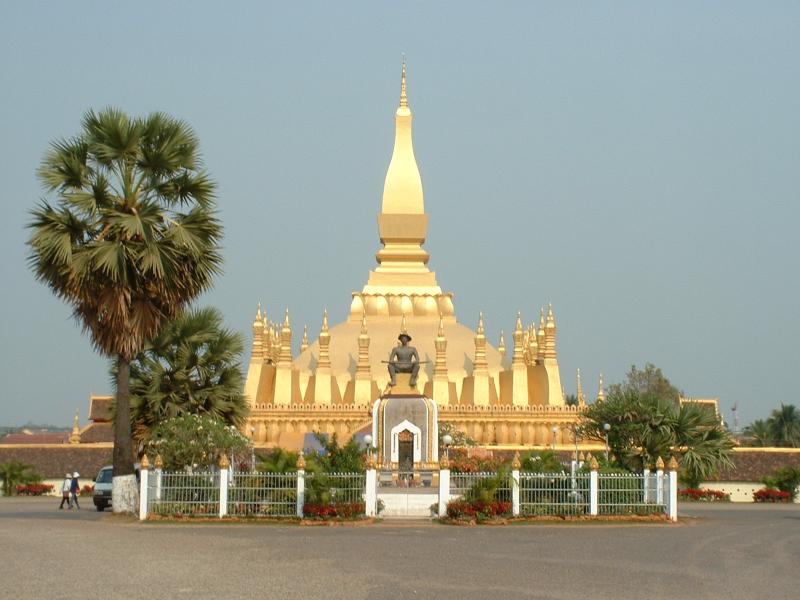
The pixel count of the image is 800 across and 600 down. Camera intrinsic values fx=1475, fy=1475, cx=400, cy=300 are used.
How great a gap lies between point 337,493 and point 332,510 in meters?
0.45

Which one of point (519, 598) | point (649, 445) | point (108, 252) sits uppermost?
point (108, 252)

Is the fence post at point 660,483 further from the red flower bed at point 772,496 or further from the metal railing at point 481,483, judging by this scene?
the red flower bed at point 772,496

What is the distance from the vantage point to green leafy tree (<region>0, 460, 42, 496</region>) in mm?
46875

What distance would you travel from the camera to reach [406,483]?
3334 centimetres

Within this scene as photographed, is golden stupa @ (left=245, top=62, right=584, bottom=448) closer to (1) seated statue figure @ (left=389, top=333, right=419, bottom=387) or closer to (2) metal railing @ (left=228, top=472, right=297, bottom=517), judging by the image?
(1) seated statue figure @ (left=389, top=333, right=419, bottom=387)

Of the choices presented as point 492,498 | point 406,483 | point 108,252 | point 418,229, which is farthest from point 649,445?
point 418,229

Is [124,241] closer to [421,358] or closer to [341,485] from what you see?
[341,485]

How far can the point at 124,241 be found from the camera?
1083 inches

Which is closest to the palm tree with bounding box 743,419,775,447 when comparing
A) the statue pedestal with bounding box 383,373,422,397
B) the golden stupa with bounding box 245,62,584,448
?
the golden stupa with bounding box 245,62,584,448

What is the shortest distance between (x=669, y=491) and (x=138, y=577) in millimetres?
14435

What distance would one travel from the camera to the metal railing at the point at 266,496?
27188 mm

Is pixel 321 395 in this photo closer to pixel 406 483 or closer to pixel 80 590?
pixel 406 483

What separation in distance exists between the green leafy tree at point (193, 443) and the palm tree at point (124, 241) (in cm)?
171

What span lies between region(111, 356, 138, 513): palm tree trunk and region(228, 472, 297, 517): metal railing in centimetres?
201
